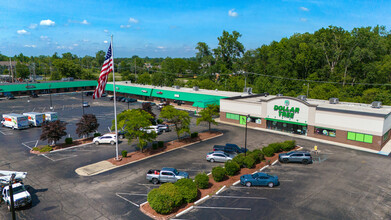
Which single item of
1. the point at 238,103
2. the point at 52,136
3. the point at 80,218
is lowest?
the point at 80,218

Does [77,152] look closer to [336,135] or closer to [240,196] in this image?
[240,196]

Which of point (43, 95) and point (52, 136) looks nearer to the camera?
point (52, 136)

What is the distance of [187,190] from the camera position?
2202 centimetres

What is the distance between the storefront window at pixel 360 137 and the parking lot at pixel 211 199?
323 cm

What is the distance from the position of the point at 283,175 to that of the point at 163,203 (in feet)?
50.1

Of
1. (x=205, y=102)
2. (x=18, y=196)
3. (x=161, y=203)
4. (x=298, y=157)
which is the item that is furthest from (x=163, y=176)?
(x=205, y=102)

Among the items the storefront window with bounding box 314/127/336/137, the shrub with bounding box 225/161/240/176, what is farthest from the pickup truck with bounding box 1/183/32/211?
the storefront window with bounding box 314/127/336/137

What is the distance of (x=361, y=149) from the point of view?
125 feet

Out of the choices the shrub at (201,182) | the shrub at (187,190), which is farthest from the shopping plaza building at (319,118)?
the shrub at (187,190)

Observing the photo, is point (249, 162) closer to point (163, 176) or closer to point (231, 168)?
point (231, 168)

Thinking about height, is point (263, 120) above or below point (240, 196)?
above

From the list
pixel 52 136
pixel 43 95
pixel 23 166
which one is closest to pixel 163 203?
pixel 23 166

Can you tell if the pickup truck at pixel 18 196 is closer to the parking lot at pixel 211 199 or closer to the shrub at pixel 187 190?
the parking lot at pixel 211 199

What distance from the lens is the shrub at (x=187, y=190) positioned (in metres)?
21.8
